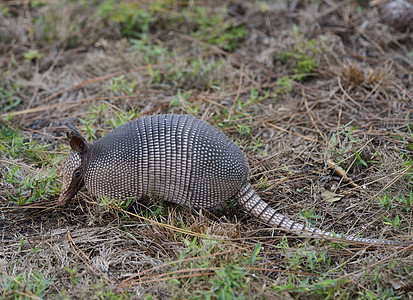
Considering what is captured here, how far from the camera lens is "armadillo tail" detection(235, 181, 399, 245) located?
159 inches

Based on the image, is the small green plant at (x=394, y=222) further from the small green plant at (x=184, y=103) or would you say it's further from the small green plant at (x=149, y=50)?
the small green plant at (x=149, y=50)

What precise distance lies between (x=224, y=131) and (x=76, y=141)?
2.12 m

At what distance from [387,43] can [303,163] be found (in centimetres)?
327

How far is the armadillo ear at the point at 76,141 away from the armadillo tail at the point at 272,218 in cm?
176

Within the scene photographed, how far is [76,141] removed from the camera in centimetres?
441

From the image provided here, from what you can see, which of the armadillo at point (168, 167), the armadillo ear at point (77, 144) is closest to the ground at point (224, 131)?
the armadillo at point (168, 167)

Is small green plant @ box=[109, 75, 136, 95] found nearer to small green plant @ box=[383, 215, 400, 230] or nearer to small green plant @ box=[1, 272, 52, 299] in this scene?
small green plant @ box=[1, 272, 52, 299]

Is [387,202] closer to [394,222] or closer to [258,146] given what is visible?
[394,222]

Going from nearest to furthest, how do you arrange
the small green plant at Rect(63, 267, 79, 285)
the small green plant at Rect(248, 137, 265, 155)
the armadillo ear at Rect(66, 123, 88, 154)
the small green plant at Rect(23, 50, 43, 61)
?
the small green plant at Rect(63, 267, 79, 285) → the armadillo ear at Rect(66, 123, 88, 154) → the small green plant at Rect(248, 137, 265, 155) → the small green plant at Rect(23, 50, 43, 61)

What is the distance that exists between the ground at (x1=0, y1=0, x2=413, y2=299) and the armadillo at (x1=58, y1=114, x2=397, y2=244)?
0.20 m

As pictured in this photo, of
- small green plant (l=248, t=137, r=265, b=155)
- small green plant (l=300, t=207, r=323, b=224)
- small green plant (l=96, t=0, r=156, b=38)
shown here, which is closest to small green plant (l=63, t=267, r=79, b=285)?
small green plant (l=300, t=207, r=323, b=224)

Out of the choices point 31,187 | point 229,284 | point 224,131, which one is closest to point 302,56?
point 224,131

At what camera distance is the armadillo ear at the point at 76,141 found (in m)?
4.34

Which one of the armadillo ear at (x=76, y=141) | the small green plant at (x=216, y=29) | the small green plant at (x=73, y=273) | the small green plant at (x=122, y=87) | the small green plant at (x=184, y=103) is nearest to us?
the small green plant at (x=73, y=273)
